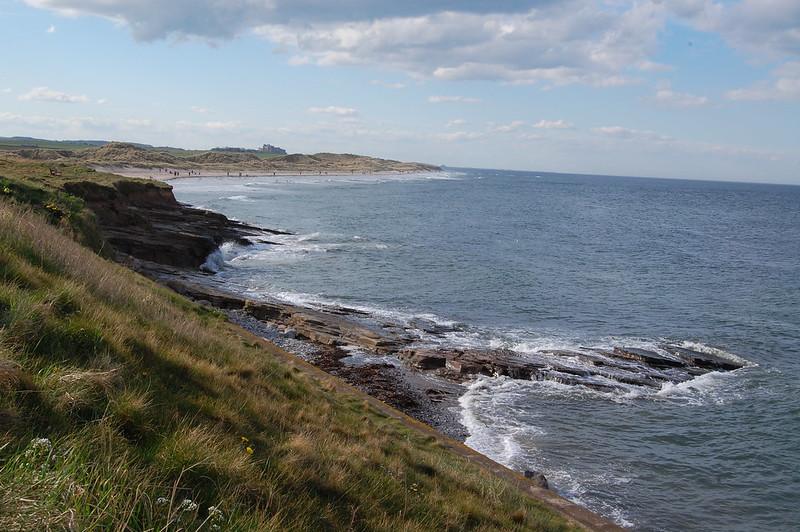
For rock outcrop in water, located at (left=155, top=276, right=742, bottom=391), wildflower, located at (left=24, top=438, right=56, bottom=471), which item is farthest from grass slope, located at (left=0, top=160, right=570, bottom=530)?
rock outcrop in water, located at (left=155, top=276, right=742, bottom=391)

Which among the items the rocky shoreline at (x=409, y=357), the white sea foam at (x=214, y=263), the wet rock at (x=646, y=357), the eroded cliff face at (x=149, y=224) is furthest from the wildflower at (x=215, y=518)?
the white sea foam at (x=214, y=263)

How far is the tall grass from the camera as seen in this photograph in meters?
4.06

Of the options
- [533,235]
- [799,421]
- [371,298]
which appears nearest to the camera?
[799,421]

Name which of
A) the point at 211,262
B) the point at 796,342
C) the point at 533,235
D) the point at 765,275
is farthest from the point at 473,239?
the point at 796,342

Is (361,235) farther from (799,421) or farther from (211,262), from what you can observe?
(799,421)

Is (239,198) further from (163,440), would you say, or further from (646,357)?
(163,440)

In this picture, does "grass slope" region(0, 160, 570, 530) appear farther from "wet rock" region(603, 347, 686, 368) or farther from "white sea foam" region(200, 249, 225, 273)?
"white sea foam" region(200, 249, 225, 273)

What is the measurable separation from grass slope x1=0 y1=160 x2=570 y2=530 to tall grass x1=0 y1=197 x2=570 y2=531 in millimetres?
20

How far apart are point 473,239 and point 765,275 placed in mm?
25413

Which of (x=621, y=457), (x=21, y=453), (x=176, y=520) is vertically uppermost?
(x=21, y=453)

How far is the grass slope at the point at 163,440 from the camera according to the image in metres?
4.06

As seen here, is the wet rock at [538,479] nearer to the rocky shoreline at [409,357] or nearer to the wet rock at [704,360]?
the rocky shoreline at [409,357]

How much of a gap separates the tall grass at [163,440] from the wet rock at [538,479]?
98.8 inches

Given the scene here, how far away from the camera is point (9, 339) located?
580 cm
